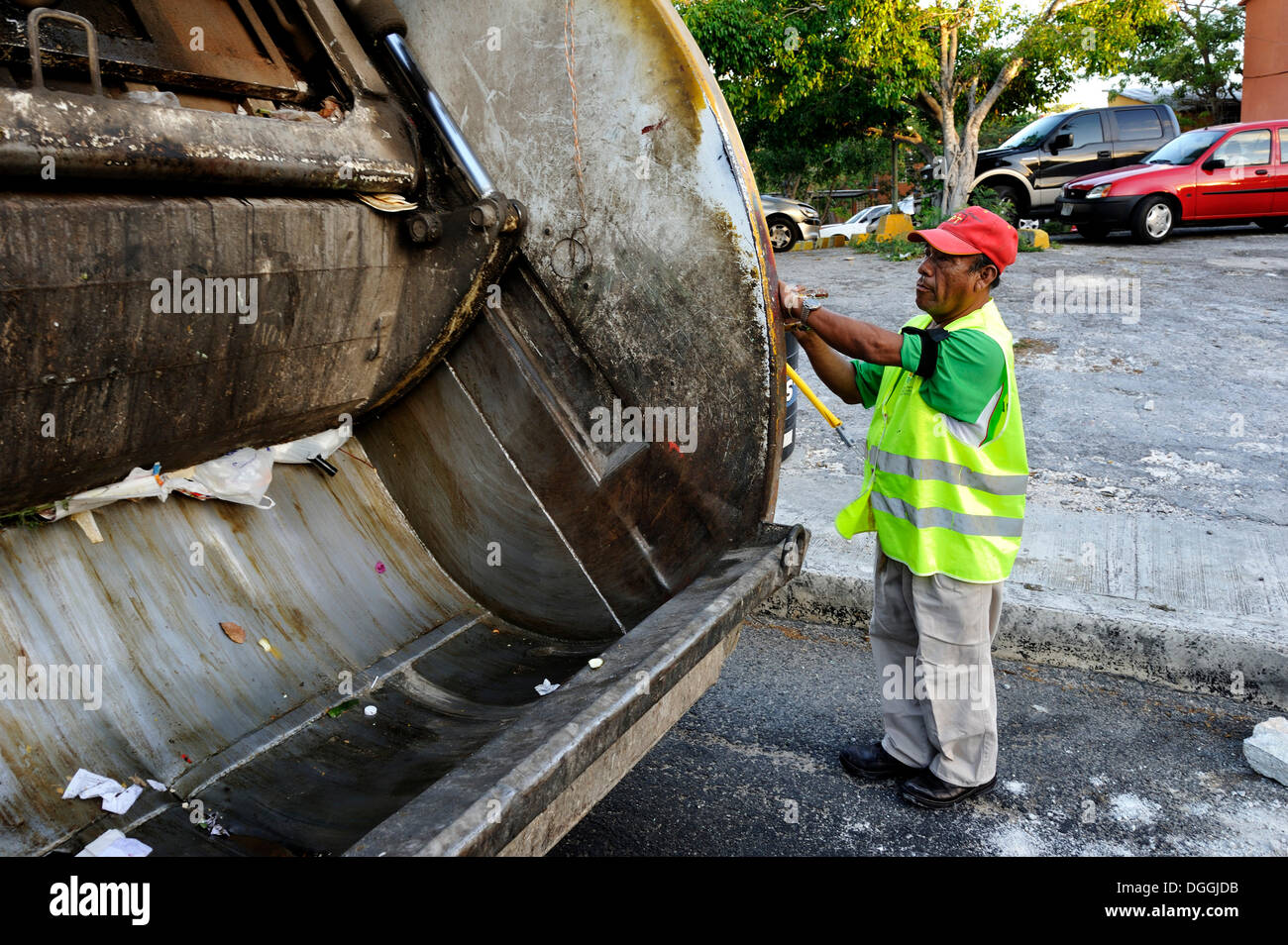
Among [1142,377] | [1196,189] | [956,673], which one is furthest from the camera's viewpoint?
[1196,189]

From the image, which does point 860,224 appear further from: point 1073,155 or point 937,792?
point 937,792

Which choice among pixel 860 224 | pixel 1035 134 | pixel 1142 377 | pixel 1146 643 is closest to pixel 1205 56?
pixel 860 224

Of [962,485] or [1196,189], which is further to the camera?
[1196,189]

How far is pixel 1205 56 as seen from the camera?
23125 mm

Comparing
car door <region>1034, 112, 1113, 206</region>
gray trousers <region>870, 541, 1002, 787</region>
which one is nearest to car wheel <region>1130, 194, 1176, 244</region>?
car door <region>1034, 112, 1113, 206</region>

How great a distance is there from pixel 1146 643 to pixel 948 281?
4.64 feet

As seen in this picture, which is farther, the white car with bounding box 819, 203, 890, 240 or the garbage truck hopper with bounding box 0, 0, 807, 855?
the white car with bounding box 819, 203, 890, 240

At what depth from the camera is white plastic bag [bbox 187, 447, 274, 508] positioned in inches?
96.7

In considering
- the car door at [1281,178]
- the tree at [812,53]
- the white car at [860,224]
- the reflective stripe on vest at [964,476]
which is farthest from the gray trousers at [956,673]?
the white car at [860,224]

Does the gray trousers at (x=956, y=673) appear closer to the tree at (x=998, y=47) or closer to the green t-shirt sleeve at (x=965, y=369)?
the green t-shirt sleeve at (x=965, y=369)

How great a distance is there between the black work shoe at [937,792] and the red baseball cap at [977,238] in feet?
4.19

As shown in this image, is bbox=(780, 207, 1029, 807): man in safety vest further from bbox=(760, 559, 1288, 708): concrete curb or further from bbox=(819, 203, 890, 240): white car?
bbox=(819, 203, 890, 240): white car

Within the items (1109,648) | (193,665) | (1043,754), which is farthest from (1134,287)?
(193,665)

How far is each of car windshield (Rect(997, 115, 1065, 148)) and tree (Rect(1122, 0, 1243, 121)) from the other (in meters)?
11.2
